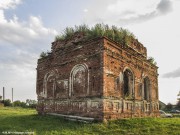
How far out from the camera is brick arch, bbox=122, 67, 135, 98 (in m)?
15.8

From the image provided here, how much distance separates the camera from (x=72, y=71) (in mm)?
15508

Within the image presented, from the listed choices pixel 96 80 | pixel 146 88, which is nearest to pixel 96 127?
pixel 96 80

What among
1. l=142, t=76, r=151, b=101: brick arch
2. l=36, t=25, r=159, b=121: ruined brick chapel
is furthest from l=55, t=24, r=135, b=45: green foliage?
l=142, t=76, r=151, b=101: brick arch

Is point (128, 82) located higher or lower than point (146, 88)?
higher

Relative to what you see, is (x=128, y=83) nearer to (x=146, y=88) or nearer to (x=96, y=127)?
(x=146, y=88)

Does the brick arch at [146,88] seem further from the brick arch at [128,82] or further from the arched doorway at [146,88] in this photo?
the brick arch at [128,82]

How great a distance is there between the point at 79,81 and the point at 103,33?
341cm

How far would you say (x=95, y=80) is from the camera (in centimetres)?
1381

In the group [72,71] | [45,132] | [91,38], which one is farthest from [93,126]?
[91,38]

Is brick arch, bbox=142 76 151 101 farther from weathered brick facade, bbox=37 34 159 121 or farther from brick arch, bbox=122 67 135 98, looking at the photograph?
brick arch, bbox=122 67 135 98

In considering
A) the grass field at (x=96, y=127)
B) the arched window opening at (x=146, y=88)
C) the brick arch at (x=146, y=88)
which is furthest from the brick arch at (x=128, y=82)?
the arched window opening at (x=146, y=88)

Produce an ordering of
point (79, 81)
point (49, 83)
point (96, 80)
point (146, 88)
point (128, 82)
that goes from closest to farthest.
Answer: point (96, 80) < point (79, 81) < point (128, 82) < point (49, 83) < point (146, 88)

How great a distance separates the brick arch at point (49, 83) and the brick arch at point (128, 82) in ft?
15.8

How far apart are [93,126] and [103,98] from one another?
1673 millimetres
